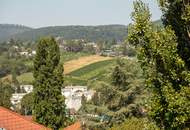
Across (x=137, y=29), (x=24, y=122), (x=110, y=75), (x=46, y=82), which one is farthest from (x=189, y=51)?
(x=46, y=82)

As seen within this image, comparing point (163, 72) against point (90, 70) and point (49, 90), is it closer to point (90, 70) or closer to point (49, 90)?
point (49, 90)

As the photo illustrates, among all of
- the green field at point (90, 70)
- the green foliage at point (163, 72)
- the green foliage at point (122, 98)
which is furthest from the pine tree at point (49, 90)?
the green field at point (90, 70)

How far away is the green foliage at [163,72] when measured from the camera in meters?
12.9

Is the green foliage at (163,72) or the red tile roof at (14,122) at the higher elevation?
the green foliage at (163,72)

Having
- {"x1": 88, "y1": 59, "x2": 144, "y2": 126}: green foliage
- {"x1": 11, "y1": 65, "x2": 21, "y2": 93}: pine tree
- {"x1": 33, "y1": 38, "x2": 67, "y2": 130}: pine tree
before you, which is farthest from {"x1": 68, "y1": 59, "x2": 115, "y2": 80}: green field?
{"x1": 88, "y1": 59, "x2": 144, "y2": 126}: green foliage

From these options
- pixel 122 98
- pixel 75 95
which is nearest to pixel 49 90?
pixel 122 98

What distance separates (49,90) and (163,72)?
98.3ft

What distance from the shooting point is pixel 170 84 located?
43.1ft

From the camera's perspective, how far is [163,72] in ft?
43.9

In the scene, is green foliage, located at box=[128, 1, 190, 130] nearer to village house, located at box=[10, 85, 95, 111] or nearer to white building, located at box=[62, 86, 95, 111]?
village house, located at box=[10, 85, 95, 111]

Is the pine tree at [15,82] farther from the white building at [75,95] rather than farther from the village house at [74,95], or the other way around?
the white building at [75,95]

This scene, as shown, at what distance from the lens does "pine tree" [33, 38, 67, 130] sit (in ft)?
139

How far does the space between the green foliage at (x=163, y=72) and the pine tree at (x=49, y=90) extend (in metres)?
29.3

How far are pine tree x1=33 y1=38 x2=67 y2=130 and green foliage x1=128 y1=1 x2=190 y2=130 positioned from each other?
29.3 metres
